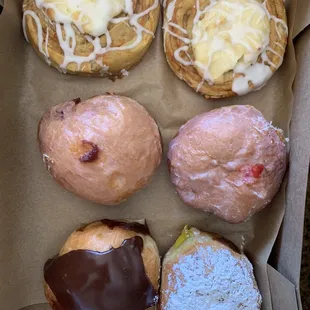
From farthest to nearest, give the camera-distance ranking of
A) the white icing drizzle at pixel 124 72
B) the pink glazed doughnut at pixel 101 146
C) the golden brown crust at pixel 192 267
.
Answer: the white icing drizzle at pixel 124 72
the golden brown crust at pixel 192 267
the pink glazed doughnut at pixel 101 146

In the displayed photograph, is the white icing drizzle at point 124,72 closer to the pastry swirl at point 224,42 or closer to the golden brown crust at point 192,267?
the pastry swirl at point 224,42

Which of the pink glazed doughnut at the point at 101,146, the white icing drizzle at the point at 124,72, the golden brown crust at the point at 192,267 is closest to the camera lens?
the pink glazed doughnut at the point at 101,146

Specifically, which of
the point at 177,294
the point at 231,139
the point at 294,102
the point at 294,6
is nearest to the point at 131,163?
the point at 231,139

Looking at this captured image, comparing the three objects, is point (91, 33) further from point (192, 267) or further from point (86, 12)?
point (192, 267)

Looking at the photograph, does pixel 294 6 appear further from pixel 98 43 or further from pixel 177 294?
pixel 177 294

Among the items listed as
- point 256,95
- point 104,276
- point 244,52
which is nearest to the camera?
point 104,276

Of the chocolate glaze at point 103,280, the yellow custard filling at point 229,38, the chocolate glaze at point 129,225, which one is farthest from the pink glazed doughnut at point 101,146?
the yellow custard filling at point 229,38

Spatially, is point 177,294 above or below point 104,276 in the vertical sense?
below

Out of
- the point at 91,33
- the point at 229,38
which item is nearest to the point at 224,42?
the point at 229,38

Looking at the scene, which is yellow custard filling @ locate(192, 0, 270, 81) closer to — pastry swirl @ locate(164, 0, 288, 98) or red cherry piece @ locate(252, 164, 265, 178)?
pastry swirl @ locate(164, 0, 288, 98)
